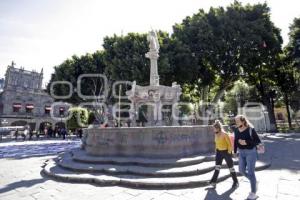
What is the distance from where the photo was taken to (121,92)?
85.1 ft

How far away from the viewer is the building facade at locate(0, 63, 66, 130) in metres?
46.1

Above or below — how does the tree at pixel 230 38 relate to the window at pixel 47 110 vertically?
above

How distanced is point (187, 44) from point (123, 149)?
621 inches

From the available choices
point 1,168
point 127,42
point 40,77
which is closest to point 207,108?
point 127,42

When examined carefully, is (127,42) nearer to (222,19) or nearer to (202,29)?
(202,29)

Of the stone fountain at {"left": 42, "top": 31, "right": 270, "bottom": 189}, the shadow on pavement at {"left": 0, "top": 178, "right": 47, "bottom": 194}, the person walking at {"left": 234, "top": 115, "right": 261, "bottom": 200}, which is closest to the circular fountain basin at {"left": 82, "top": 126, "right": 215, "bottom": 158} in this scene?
the stone fountain at {"left": 42, "top": 31, "right": 270, "bottom": 189}

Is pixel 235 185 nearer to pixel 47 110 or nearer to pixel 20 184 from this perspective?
pixel 20 184

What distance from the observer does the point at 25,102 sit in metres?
48.6

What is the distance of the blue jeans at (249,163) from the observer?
457 cm

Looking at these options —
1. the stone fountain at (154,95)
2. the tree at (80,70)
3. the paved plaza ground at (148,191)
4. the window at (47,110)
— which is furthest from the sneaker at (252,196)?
the window at (47,110)

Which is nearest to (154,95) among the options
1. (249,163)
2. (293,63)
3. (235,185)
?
(235,185)

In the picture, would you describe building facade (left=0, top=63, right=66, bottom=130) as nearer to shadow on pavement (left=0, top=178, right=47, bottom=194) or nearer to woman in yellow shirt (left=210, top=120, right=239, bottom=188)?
shadow on pavement (left=0, top=178, right=47, bottom=194)

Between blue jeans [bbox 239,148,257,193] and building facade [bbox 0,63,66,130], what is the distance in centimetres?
4748

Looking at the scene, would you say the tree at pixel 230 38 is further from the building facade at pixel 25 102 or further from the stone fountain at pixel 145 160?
the building facade at pixel 25 102
